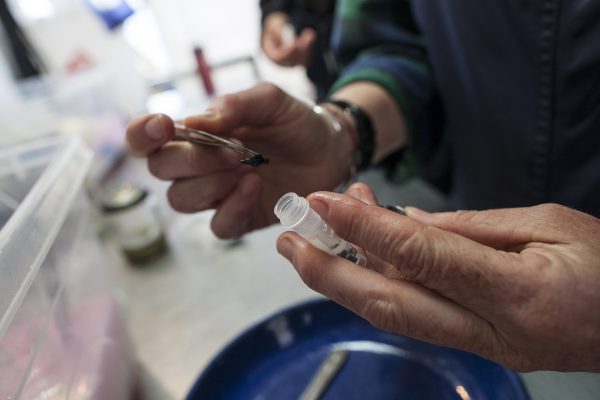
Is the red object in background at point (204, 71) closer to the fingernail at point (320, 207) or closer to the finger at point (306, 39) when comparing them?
the finger at point (306, 39)

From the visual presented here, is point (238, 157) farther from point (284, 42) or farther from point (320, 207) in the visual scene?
point (284, 42)

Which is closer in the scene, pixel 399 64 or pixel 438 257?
pixel 438 257

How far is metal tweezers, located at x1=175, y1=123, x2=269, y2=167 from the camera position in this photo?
387 mm

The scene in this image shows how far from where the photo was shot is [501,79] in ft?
1.85

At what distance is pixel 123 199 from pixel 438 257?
627mm

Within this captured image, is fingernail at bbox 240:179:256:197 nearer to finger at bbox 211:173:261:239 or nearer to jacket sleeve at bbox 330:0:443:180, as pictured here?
finger at bbox 211:173:261:239

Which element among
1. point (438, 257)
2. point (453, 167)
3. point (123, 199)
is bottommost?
point (453, 167)

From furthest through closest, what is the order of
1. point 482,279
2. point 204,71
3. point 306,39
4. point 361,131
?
point 204,71 < point 306,39 < point 361,131 < point 482,279

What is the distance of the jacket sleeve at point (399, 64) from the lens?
716 millimetres

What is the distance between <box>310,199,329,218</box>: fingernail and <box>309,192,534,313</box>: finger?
0.01 meters

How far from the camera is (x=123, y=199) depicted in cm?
74

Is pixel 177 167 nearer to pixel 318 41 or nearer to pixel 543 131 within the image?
pixel 543 131

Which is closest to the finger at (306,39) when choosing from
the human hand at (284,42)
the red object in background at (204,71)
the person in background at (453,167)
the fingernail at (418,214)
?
the human hand at (284,42)

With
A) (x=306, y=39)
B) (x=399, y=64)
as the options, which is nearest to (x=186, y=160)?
(x=399, y=64)
